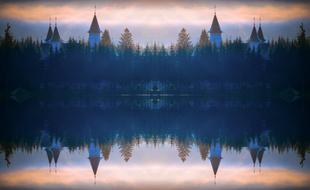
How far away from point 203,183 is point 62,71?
2489 inches

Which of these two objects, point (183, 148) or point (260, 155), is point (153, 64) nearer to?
point (183, 148)

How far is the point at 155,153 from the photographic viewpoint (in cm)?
2366

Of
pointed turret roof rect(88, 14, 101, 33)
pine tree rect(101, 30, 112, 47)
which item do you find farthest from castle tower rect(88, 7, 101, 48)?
pine tree rect(101, 30, 112, 47)

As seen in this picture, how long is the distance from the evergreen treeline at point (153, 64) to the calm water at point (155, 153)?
40146 millimetres

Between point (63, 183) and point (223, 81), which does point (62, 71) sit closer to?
point (223, 81)

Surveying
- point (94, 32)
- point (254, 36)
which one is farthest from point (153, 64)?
point (94, 32)

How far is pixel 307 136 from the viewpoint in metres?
26.7

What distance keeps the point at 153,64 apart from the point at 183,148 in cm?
6083

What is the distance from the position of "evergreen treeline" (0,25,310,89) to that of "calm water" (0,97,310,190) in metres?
40.1

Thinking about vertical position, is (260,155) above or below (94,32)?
below

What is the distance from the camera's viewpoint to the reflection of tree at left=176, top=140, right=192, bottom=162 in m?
22.5

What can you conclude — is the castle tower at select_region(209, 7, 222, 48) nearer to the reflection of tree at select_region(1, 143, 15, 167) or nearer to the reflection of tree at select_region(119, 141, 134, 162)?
the reflection of tree at select_region(119, 141, 134, 162)

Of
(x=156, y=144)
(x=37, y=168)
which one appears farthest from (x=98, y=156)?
(x=156, y=144)

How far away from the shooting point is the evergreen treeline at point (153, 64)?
75.9 m
